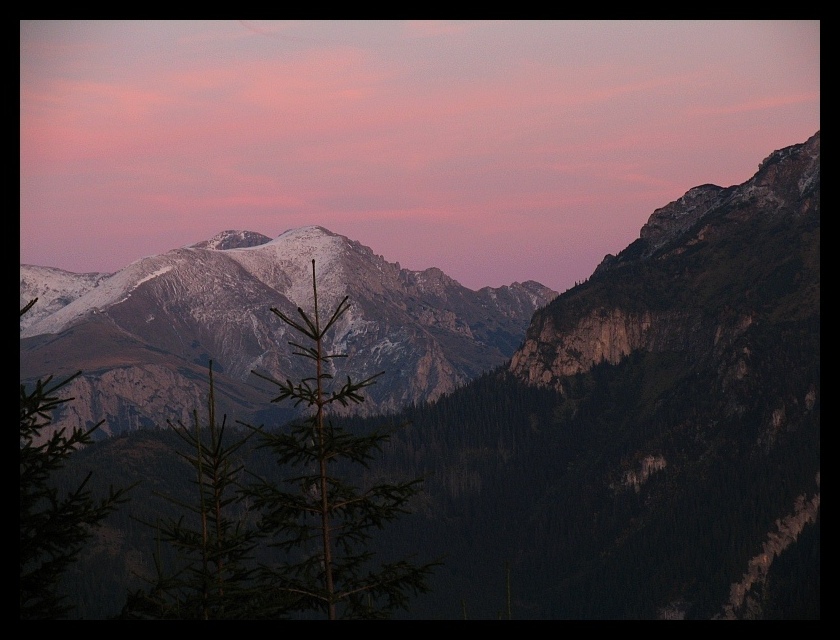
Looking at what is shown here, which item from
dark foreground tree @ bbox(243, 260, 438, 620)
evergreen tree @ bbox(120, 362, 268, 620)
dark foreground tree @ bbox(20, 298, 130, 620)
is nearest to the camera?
dark foreground tree @ bbox(243, 260, 438, 620)

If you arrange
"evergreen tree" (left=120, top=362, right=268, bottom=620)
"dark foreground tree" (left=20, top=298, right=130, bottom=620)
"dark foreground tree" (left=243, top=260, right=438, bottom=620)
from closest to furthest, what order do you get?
"dark foreground tree" (left=243, top=260, right=438, bottom=620) < "evergreen tree" (left=120, top=362, right=268, bottom=620) < "dark foreground tree" (left=20, top=298, right=130, bottom=620)

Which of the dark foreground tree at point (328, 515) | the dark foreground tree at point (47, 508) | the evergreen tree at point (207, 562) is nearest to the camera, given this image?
the dark foreground tree at point (328, 515)

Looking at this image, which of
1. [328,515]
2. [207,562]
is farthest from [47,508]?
[328,515]

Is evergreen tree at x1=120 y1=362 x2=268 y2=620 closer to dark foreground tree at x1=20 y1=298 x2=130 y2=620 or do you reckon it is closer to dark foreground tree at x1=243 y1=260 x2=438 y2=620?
dark foreground tree at x1=243 y1=260 x2=438 y2=620

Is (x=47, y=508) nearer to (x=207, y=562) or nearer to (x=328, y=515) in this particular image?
(x=207, y=562)

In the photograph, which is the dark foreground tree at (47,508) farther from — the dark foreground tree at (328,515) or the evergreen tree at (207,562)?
the dark foreground tree at (328,515)

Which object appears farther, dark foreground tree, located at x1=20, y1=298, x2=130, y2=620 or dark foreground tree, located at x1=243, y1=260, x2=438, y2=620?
dark foreground tree, located at x1=20, y1=298, x2=130, y2=620

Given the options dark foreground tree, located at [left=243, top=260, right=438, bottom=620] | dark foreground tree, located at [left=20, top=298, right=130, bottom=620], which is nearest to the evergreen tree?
dark foreground tree, located at [left=243, top=260, right=438, bottom=620]

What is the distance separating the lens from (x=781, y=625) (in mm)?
16781

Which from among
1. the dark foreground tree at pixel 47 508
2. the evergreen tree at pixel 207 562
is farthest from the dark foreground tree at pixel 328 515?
the dark foreground tree at pixel 47 508

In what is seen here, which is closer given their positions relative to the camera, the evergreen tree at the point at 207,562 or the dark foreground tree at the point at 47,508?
the evergreen tree at the point at 207,562
